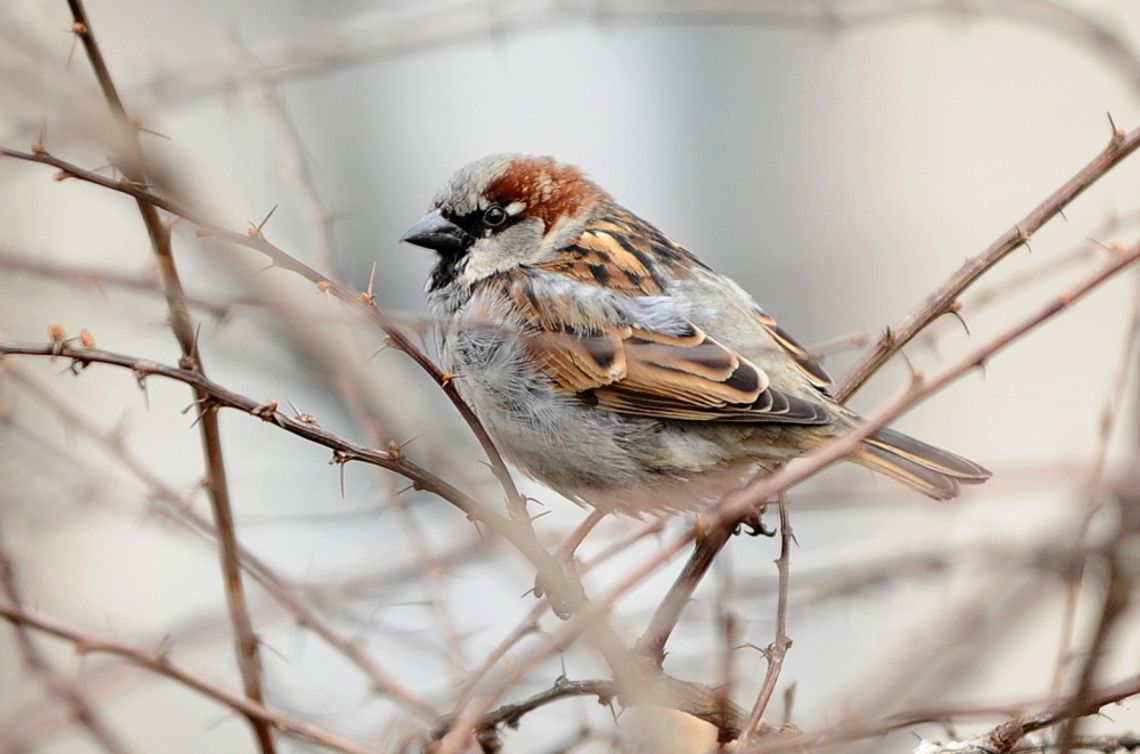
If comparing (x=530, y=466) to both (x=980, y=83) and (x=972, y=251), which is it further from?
(x=980, y=83)

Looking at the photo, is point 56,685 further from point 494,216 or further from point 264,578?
point 494,216

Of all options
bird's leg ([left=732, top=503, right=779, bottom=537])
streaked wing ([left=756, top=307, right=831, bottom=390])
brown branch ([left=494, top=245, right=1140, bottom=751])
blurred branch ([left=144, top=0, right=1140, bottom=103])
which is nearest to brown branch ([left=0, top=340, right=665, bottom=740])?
brown branch ([left=494, top=245, right=1140, bottom=751])

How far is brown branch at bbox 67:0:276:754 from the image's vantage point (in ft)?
6.63

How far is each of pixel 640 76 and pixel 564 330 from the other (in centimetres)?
466

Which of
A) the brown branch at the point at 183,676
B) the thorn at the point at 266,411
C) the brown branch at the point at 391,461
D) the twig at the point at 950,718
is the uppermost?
the thorn at the point at 266,411

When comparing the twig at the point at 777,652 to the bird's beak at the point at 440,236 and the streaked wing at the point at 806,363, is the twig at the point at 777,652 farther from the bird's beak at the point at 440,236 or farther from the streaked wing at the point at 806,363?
the bird's beak at the point at 440,236

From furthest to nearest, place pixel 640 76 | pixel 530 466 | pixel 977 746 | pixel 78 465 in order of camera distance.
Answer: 1. pixel 640 76
2. pixel 530 466
3. pixel 78 465
4. pixel 977 746

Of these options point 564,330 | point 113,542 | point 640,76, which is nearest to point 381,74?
point 640,76

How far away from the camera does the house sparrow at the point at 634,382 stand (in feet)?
10.9

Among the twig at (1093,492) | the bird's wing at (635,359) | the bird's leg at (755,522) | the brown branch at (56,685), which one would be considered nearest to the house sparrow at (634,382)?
the bird's wing at (635,359)

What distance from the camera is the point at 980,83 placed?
24.3ft

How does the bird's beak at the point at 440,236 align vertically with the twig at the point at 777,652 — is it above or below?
above

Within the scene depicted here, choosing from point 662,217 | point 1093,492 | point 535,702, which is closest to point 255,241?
point 535,702

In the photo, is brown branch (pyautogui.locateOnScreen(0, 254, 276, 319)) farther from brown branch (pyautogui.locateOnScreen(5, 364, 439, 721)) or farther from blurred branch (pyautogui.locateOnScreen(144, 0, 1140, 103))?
blurred branch (pyautogui.locateOnScreen(144, 0, 1140, 103))
